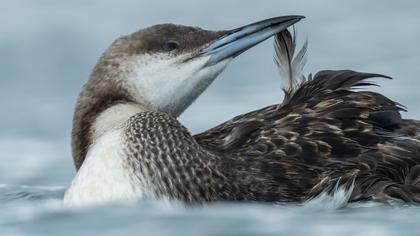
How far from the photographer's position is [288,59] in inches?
451

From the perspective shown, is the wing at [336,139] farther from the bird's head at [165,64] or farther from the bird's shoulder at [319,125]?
the bird's head at [165,64]

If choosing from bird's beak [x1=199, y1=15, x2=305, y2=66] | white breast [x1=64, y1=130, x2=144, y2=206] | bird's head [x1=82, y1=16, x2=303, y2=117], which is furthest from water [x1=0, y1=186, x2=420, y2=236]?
bird's beak [x1=199, y1=15, x2=305, y2=66]

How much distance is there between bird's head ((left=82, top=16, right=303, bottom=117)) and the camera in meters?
10.5

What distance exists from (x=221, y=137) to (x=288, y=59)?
3.32 feet

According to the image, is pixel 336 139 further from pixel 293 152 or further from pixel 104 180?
pixel 104 180

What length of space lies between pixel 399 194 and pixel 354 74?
1.24m

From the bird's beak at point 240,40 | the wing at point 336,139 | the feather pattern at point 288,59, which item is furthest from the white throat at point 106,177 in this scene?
the feather pattern at point 288,59

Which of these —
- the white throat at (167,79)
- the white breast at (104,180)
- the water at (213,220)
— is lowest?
the water at (213,220)

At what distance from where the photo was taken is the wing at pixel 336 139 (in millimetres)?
10125

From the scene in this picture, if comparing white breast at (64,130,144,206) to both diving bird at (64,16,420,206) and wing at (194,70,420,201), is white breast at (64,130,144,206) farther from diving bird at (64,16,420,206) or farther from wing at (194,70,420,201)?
wing at (194,70,420,201)

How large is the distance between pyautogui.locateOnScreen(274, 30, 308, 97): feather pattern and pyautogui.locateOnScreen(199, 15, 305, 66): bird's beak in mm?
613

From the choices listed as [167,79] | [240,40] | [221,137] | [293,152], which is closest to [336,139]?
[293,152]

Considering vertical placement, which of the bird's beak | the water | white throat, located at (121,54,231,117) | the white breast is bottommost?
the water

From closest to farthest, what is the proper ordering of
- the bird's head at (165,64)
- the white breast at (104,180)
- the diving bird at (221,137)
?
the white breast at (104,180) → the diving bird at (221,137) → the bird's head at (165,64)
